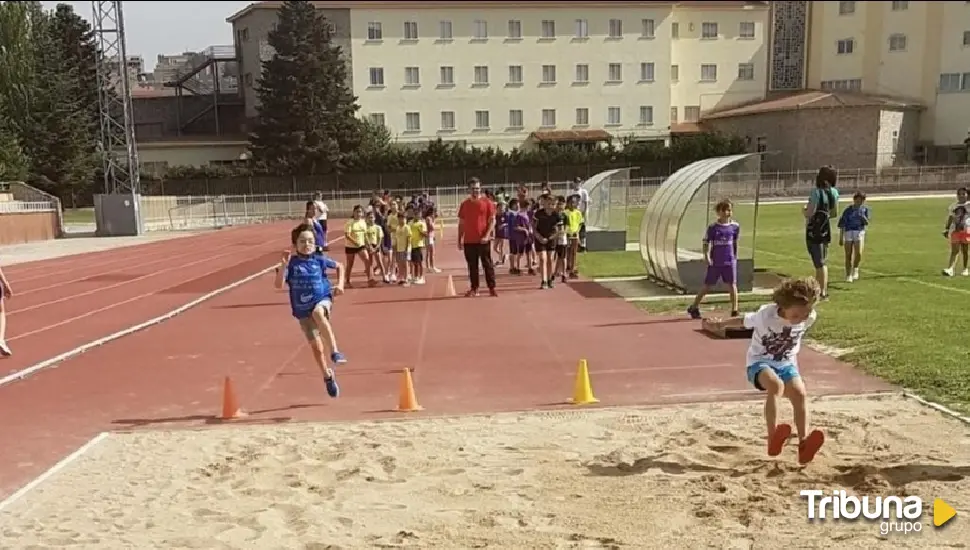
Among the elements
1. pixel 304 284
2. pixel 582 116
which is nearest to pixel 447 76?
pixel 582 116

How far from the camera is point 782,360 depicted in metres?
5.58

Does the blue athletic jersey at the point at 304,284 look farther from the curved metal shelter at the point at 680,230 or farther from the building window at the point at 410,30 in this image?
the building window at the point at 410,30

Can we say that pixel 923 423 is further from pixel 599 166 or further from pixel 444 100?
pixel 444 100

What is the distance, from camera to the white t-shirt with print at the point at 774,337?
216 inches

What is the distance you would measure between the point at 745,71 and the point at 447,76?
2647cm

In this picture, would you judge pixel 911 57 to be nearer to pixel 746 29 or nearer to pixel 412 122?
pixel 746 29

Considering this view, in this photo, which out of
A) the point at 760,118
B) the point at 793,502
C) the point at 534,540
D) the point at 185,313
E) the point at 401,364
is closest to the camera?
the point at 534,540

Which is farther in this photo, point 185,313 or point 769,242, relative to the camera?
point 769,242

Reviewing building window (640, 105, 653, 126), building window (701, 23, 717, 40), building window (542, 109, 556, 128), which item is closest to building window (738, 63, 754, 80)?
building window (701, 23, 717, 40)

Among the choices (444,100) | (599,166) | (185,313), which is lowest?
(185,313)

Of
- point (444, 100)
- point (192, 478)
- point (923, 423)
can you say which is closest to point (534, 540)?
point (192, 478)

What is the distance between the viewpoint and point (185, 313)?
1405cm

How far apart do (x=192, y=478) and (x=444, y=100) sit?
6044 centimetres

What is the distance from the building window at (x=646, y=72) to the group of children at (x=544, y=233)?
1934 inches
